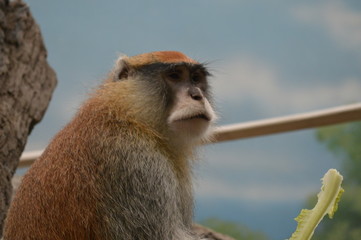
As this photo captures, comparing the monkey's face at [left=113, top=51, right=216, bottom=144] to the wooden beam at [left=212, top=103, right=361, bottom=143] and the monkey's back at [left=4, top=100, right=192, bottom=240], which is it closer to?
the monkey's back at [left=4, top=100, right=192, bottom=240]

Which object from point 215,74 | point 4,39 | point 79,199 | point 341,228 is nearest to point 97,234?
point 79,199

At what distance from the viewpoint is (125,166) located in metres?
3.32

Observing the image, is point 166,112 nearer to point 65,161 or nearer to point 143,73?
point 143,73

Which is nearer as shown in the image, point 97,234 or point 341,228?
point 97,234

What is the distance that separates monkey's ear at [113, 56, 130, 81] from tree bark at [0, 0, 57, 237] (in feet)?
3.56

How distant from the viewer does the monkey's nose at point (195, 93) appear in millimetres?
3744

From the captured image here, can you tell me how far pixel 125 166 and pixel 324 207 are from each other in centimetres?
125

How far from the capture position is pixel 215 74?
15.2 ft

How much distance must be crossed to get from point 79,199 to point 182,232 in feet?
2.27

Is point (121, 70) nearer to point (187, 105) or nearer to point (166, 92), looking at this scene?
point (166, 92)

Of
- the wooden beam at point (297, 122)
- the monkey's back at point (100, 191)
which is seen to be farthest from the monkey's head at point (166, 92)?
the wooden beam at point (297, 122)

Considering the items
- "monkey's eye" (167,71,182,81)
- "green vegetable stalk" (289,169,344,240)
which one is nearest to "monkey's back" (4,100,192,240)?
"monkey's eye" (167,71,182,81)

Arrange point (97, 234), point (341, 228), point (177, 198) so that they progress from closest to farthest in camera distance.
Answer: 1. point (97, 234)
2. point (177, 198)
3. point (341, 228)

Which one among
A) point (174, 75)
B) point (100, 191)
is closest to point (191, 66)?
point (174, 75)
